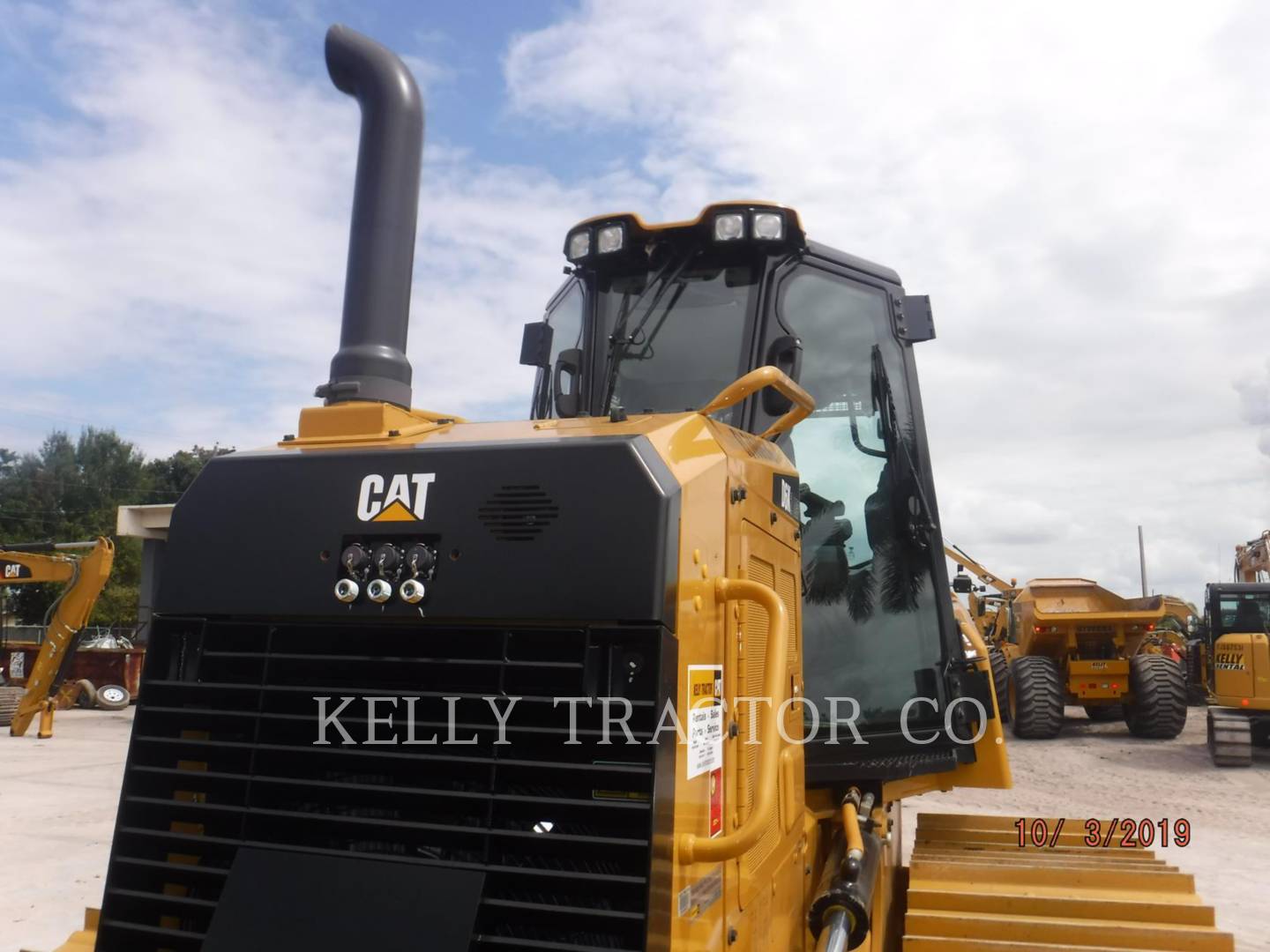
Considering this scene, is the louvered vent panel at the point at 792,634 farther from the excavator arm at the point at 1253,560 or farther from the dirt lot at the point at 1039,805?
the excavator arm at the point at 1253,560

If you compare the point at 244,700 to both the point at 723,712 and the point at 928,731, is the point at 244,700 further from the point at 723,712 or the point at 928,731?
the point at 928,731

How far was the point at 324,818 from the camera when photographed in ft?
7.76

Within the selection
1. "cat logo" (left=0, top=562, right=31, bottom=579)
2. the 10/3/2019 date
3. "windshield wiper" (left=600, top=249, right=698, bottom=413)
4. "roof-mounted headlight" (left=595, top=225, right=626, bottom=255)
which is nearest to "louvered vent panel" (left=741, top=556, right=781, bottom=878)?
"windshield wiper" (left=600, top=249, right=698, bottom=413)

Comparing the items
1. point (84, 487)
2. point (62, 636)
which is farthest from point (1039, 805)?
point (84, 487)

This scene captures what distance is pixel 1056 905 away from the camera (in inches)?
147

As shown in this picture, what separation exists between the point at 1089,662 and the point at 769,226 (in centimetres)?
1527

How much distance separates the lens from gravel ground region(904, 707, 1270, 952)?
808 cm

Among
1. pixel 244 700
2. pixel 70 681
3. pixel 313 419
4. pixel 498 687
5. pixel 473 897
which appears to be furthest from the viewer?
pixel 70 681

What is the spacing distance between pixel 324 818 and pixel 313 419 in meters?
1.07

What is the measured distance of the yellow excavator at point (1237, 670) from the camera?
13992 millimetres

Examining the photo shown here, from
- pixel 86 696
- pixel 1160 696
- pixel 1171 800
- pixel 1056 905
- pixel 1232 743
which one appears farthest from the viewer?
pixel 86 696

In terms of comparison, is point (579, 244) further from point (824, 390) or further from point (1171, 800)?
point (1171, 800)

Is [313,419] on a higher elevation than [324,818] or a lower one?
higher

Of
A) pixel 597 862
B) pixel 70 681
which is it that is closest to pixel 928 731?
pixel 597 862
